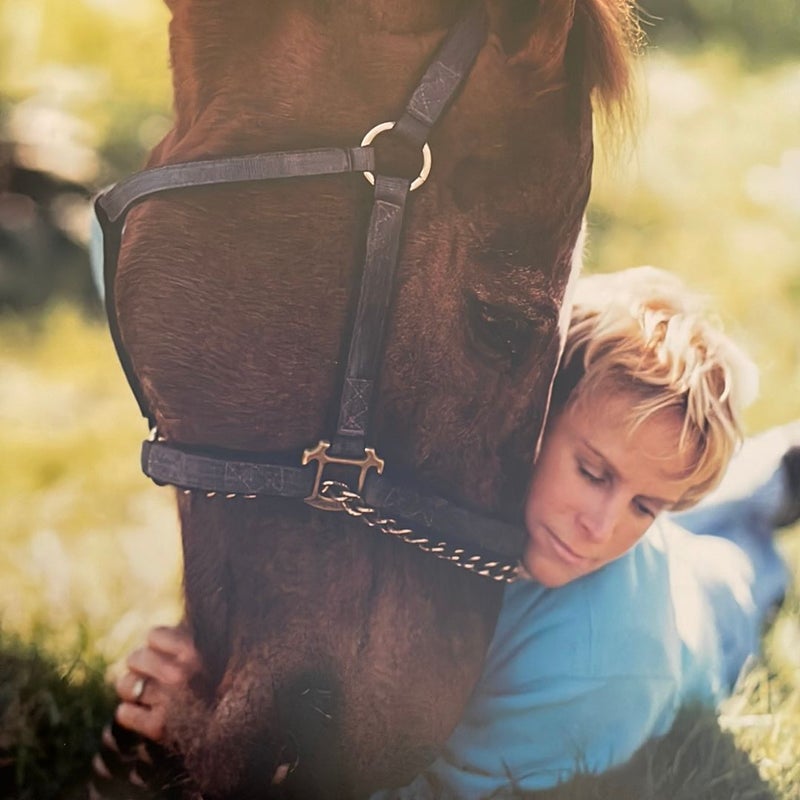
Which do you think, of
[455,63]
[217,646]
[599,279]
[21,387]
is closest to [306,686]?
[217,646]

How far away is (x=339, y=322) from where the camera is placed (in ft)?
5.36

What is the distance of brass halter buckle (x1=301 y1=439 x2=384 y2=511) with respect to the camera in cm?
166

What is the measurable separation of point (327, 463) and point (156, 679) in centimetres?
49

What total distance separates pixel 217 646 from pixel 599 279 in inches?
33.7

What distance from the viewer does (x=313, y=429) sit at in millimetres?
1656

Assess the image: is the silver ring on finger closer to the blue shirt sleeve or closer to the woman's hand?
the woman's hand

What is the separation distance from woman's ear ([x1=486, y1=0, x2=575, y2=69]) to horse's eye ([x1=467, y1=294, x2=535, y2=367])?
0.36 m

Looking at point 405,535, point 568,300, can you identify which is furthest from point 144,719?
point 568,300

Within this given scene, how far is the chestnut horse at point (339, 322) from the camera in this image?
1600 mm

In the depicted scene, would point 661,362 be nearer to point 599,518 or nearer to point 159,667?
point 599,518

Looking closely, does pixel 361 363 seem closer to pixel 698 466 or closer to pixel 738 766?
pixel 698 466

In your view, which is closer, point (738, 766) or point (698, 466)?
point (698, 466)

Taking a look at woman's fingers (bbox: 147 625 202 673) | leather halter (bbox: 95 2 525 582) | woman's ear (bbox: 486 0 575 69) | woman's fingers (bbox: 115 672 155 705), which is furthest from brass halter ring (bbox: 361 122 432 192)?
woman's fingers (bbox: 115 672 155 705)

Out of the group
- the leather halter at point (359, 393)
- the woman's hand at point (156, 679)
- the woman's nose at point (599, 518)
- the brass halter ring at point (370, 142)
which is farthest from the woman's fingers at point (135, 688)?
the brass halter ring at point (370, 142)
